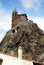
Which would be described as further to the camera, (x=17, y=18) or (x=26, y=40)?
(x=17, y=18)

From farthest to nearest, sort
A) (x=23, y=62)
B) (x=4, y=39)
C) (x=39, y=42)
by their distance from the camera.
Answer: (x=4, y=39) → (x=39, y=42) → (x=23, y=62)

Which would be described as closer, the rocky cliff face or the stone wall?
the rocky cliff face

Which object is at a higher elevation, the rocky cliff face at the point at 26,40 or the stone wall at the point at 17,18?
the stone wall at the point at 17,18

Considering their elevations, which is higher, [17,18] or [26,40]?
[17,18]

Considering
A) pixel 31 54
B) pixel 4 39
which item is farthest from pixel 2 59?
pixel 4 39

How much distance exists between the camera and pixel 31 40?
92438 mm

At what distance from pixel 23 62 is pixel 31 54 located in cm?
5727

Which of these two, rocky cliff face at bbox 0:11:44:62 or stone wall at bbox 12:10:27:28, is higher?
stone wall at bbox 12:10:27:28

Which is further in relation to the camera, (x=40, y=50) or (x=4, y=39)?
(x=4, y=39)

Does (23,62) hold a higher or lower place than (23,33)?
lower

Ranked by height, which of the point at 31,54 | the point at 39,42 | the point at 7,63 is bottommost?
the point at 7,63

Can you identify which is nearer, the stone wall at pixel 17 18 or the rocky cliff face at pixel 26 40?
the rocky cliff face at pixel 26 40

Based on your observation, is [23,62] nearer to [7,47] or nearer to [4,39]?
[7,47]

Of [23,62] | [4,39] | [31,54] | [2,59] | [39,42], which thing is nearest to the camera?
[2,59]
